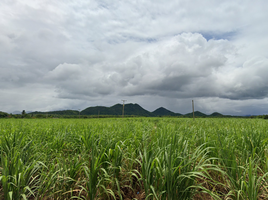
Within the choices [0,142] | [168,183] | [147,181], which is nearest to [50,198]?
[147,181]

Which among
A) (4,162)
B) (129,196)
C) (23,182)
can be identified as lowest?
(129,196)

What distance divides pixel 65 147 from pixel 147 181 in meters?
3.08

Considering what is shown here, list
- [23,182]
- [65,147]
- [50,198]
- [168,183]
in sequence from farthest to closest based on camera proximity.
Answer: [65,147], [50,198], [23,182], [168,183]

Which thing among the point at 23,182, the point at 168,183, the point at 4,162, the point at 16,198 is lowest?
the point at 16,198

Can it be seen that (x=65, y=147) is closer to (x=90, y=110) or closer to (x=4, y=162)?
(x=4, y=162)

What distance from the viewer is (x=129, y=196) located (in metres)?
2.54

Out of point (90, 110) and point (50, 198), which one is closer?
point (50, 198)

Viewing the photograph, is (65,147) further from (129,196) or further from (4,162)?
(129,196)

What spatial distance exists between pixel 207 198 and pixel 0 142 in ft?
16.3

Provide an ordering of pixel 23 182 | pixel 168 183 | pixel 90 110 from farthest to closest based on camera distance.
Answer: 1. pixel 90 110
2. pixel 23 182
3. pixel 168 183

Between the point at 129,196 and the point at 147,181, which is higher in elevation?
the point at 147,181

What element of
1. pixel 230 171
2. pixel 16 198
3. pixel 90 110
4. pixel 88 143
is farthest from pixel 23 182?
pixel 90 110

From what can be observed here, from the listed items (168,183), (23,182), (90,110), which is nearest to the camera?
(168,183)

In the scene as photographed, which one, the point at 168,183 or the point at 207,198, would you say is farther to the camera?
the point at 207,198
